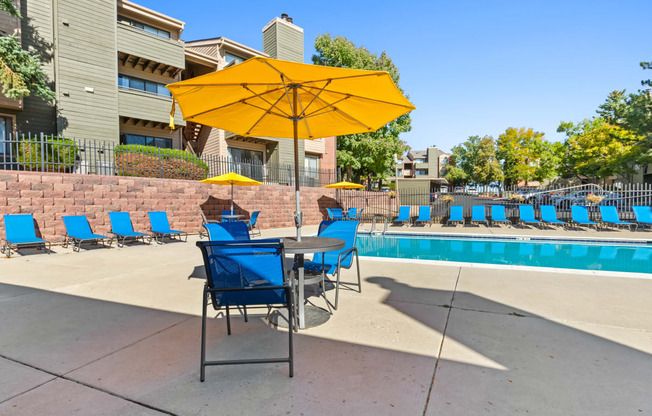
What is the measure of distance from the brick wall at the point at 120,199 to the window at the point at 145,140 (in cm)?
Answer: 707

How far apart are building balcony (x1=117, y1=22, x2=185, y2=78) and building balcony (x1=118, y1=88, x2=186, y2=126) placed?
167 cm

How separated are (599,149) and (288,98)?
36009mm

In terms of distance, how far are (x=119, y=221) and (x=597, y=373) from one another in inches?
403

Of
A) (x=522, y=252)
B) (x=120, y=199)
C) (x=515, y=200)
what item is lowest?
(x=522, y=252)

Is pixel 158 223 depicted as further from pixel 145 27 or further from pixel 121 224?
pixel 145 27

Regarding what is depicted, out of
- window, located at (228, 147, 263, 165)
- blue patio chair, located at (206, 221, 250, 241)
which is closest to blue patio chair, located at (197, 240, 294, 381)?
blue patio chair, located at (206, 221, 250, 241)

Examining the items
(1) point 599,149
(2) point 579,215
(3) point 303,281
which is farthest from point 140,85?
(1) point 599,149

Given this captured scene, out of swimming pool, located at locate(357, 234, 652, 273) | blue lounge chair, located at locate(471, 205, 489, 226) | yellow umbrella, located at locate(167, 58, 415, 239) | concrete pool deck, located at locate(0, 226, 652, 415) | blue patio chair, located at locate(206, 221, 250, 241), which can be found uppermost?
yellow umbrella, located at locate(167, 58, 415, 239)

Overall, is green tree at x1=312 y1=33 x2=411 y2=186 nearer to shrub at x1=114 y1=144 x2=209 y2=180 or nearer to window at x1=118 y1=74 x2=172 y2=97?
window at x1=118 y1=74 x2=172 y2=97

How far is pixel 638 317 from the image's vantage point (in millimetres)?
3174

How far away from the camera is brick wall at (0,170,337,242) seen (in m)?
7.99

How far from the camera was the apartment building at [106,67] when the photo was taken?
12859 millimetres

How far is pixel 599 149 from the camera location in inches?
1142

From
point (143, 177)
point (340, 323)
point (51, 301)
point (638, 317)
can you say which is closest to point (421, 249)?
point (638, 317)
